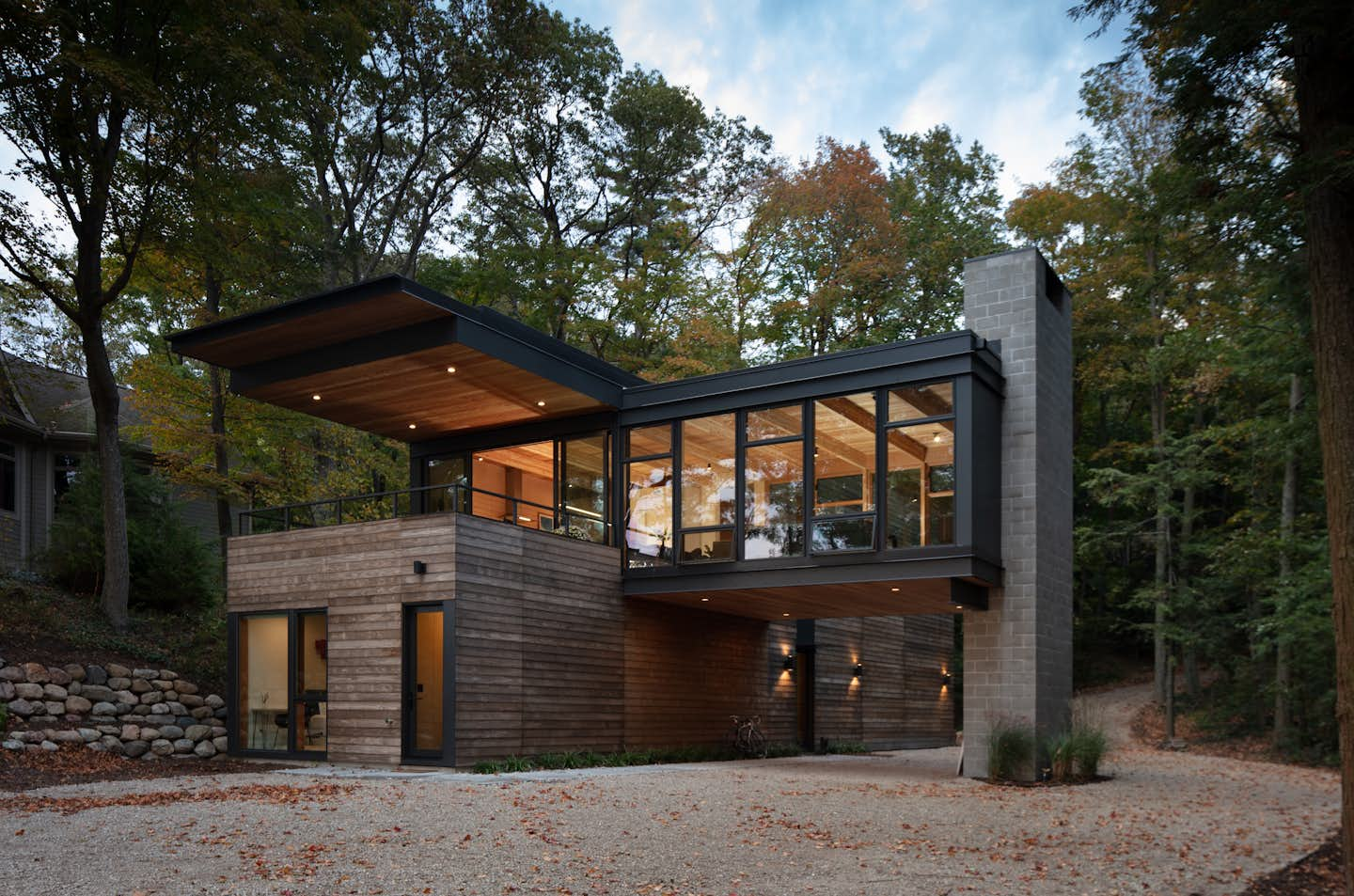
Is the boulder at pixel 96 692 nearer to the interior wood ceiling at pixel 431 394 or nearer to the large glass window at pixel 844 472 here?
the interior wood ceiling at pixel 431 394

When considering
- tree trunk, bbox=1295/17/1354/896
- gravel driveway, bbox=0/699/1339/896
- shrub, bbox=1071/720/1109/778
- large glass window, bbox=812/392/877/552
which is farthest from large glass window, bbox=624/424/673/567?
tree trunk, bbox=1295/17/1354/896

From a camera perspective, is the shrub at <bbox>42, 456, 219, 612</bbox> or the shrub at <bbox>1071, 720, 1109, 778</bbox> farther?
A: the shrub at <bbox>42, 456, 219, 612</bbox>

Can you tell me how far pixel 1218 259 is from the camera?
30.4 ft

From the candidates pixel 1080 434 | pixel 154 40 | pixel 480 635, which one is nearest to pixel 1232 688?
pixel 1080 434

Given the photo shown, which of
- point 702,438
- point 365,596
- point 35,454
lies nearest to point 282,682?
point 365,596

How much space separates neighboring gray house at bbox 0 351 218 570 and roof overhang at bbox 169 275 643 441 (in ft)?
19.7

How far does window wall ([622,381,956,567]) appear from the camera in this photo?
12.7m

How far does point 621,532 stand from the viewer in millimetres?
14969

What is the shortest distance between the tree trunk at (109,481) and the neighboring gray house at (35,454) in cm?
437

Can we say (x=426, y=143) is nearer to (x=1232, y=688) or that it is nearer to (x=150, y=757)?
(x=150, y=757)

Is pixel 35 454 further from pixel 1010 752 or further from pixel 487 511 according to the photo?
pixel 1010 752

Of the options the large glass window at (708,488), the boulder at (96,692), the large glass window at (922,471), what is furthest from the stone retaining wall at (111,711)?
the large glass window at (922,471)

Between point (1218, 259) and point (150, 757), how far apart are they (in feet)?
43.3

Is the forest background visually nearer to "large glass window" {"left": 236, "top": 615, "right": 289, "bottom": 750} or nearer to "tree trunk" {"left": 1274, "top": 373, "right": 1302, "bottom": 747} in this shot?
"tree trunk" {"left": 1274, "top": 373, "right": 1302, "bottom": 747}
